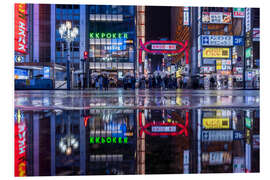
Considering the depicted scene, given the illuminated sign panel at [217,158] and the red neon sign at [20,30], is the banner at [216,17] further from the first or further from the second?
the illuminated sign panel at [217,158]

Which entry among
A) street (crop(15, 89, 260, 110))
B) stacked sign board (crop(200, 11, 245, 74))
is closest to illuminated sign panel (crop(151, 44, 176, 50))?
stacked sign board (crop(200, 11, 245, 74))

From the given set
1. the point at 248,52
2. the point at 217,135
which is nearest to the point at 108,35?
the point at 248,52

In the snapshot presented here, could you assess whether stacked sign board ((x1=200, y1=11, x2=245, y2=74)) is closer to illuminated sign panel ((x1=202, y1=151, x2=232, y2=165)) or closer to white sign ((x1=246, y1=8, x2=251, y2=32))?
white sign ((x1=246, y1=8, x2=251, y2=32))

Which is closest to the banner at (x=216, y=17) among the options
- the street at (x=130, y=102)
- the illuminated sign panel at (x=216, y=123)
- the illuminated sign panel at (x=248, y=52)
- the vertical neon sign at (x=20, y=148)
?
the illuminated sign panel at (x=248, y=52)

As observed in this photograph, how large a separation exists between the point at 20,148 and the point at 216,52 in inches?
1589

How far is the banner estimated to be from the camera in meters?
37.8

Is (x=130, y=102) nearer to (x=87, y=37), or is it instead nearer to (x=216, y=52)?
(x=87, y=37)

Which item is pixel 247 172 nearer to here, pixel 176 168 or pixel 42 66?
pixel 176 168

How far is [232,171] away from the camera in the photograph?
2.71 metres

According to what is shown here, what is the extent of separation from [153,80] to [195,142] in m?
24.5

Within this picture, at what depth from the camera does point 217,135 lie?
12.9 feet

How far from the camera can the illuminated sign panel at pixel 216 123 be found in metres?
4.51

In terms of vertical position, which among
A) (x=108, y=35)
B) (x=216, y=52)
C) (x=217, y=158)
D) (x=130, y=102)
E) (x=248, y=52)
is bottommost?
(x=217, y=158)

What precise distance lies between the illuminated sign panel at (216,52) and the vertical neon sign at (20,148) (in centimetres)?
3775
